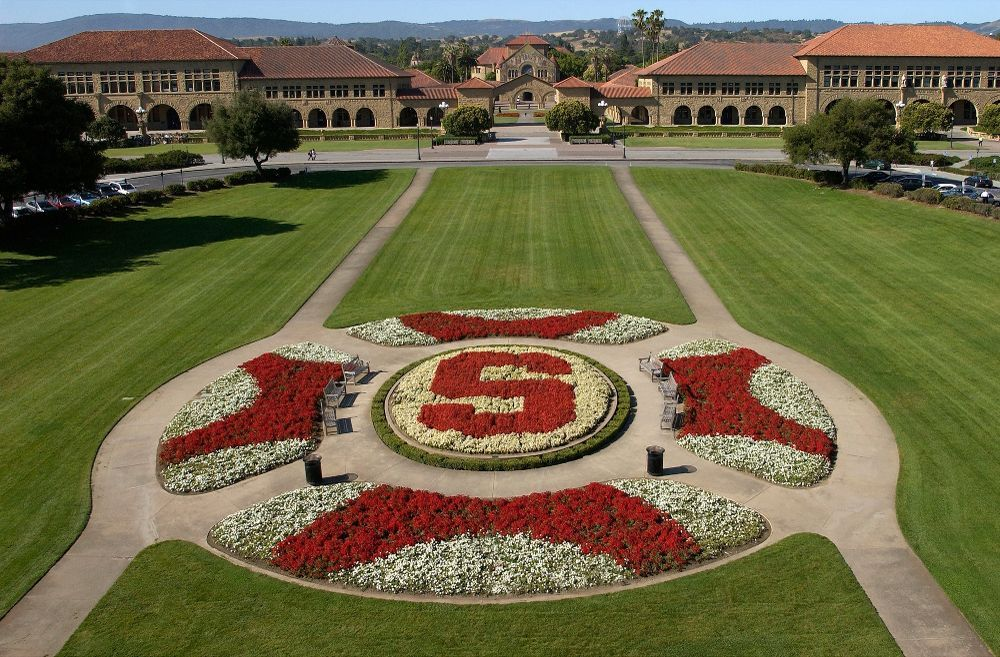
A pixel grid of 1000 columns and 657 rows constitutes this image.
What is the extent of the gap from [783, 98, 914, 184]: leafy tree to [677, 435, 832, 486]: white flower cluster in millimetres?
39751

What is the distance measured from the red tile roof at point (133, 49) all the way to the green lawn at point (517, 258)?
57.0 m

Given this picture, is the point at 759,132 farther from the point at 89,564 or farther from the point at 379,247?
the point at 89,564

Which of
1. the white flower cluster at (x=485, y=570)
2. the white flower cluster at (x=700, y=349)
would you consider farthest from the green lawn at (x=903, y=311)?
the white flower cluster at (x=485, y=570)

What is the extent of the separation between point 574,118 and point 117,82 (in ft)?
193

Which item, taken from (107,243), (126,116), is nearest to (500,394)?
(107,243)

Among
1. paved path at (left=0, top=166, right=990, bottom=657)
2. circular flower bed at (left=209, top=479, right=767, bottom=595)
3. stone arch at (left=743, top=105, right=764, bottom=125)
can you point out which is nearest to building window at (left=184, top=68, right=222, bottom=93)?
stone arch at (left=743, top=105, right=764, bottom=125)

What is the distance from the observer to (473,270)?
4122 centimetres

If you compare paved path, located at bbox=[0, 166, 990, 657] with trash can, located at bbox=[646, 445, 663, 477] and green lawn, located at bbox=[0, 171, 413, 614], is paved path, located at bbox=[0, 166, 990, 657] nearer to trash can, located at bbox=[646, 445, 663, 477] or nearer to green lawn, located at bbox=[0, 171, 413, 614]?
trash can, located at bbox=[646, 445, 663, 477]

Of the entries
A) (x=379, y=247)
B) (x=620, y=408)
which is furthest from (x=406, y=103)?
(x=620, y=408)

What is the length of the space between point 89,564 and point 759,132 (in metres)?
90.7

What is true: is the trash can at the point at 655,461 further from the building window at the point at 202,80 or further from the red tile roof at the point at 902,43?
the building window at the point at 202,80

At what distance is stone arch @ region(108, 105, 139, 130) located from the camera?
10775 cm

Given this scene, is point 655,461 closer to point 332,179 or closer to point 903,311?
point 903,311

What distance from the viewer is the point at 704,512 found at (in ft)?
63.9
